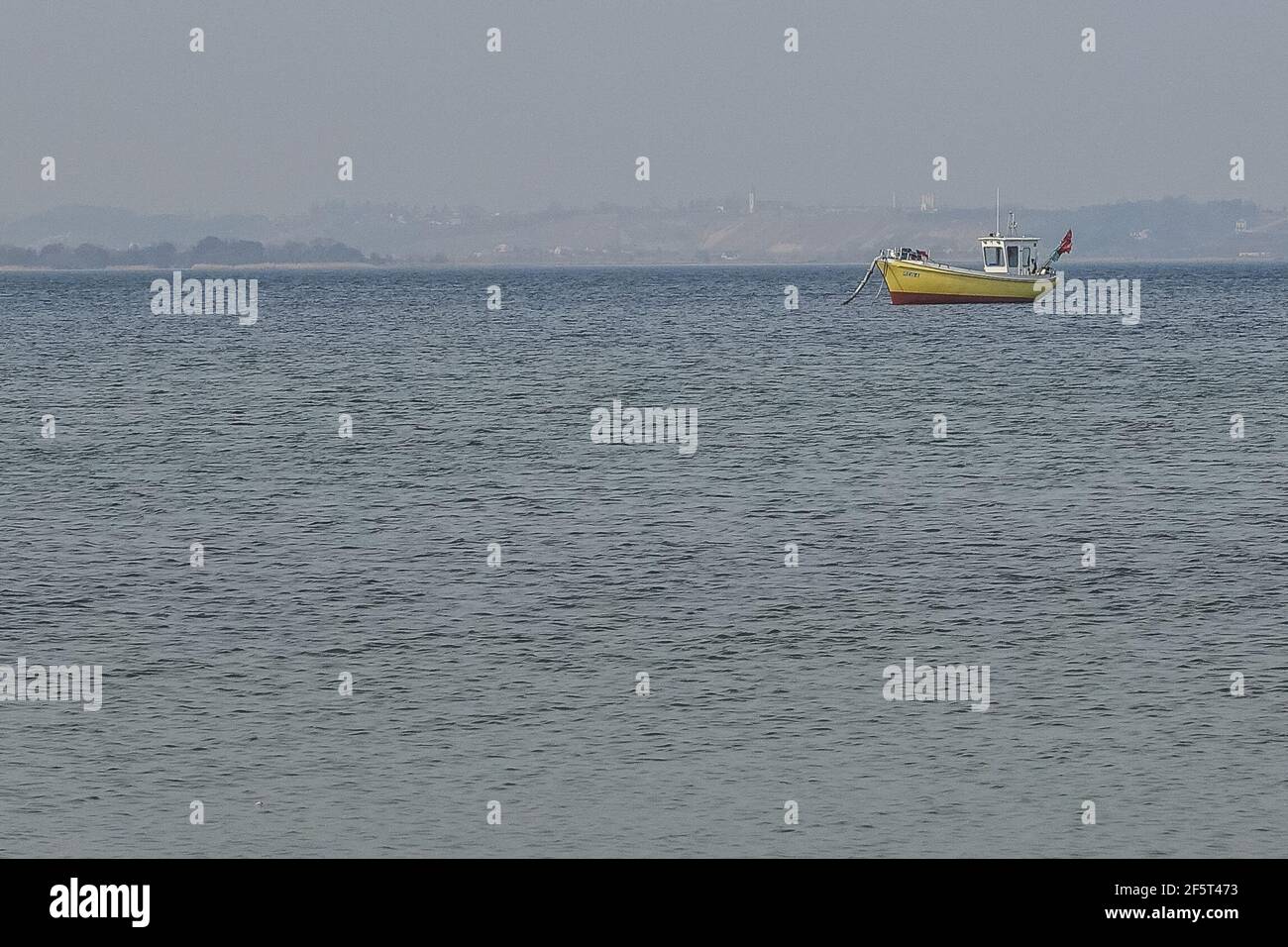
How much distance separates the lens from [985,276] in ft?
460

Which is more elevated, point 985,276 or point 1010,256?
point 1010,256

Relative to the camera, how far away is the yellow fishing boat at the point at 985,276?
14150cm

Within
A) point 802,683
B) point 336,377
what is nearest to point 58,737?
point 802,683

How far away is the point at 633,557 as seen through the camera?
132 feet

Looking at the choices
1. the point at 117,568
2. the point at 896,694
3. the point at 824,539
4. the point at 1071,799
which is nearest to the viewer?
the point at 1071,799

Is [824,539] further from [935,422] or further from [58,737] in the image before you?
[935,422]

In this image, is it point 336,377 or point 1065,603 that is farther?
point 336,377

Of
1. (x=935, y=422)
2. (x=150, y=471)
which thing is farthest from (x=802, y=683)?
(x=935, y=422)

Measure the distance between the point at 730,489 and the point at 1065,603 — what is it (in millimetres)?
17719

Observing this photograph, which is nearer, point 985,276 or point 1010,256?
point 985,276

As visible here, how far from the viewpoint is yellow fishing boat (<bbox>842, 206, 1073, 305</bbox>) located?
141500 mm
